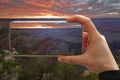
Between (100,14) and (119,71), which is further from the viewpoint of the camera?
(100,14)

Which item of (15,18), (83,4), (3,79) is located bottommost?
(3,79)

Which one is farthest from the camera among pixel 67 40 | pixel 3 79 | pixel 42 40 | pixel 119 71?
pixel 67 40

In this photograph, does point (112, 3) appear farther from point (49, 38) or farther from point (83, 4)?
point (49, 38)

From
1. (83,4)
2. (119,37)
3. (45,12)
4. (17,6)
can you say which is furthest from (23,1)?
(119,37)

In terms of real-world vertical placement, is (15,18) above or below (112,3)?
below

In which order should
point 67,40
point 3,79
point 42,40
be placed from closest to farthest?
point 3,79
point 42,40
point 67,40

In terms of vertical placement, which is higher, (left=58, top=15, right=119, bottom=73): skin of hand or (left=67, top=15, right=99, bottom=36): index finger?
(left=67, top=15, right=99, bottom=36): index finger

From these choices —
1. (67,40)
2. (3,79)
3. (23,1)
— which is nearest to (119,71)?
(3,79)

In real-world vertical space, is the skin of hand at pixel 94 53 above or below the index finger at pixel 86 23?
below

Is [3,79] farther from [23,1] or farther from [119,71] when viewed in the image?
[119,71]
